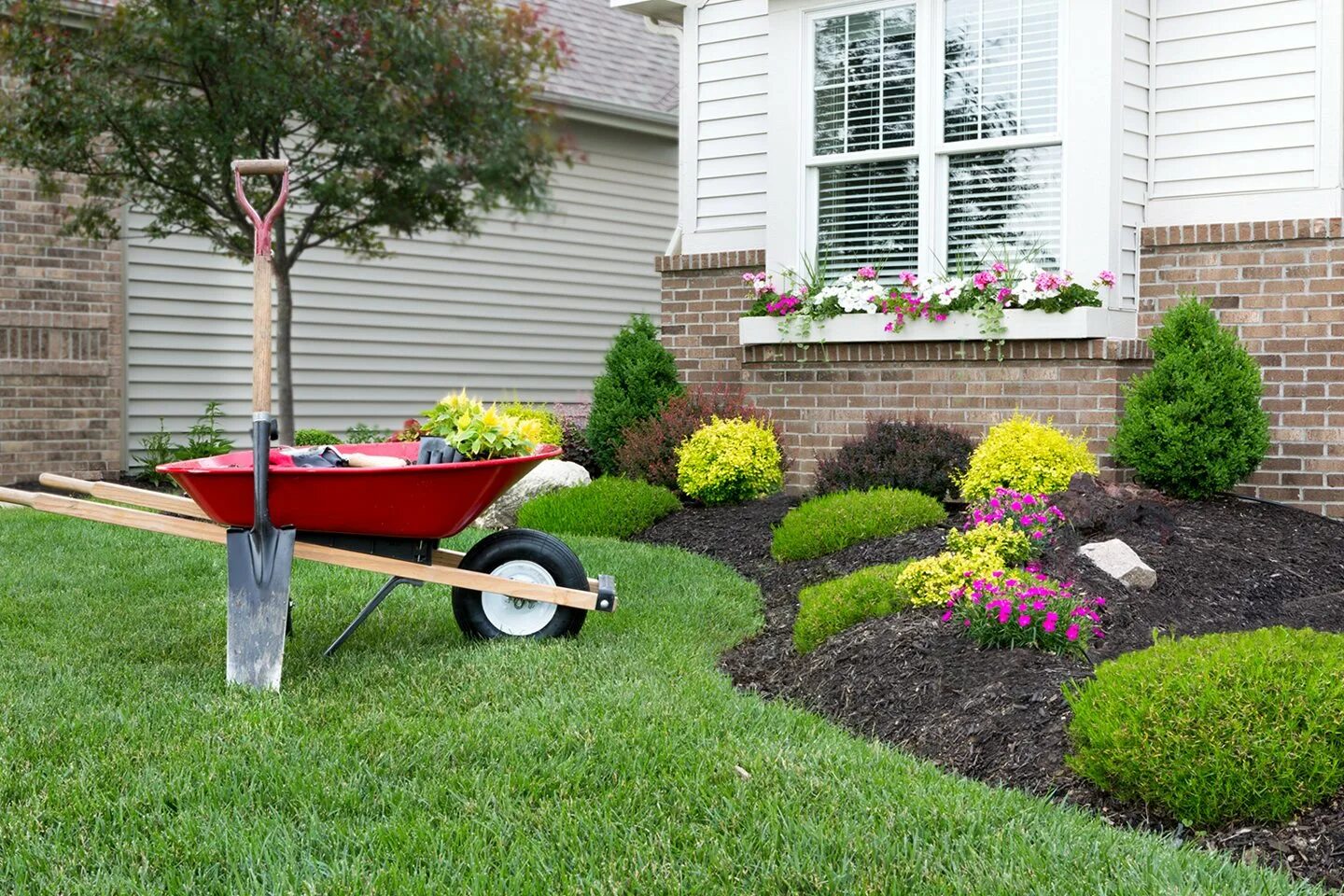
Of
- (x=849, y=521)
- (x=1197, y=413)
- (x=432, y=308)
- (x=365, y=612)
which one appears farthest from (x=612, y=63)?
(x=365, y=612)

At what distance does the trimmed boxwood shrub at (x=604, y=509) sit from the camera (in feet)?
26.0

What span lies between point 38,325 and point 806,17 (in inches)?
249

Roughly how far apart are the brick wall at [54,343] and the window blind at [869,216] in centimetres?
588

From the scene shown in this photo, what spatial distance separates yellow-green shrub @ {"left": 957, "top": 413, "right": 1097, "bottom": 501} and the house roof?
25.1 ft

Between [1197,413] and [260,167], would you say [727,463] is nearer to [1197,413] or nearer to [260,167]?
[1197,413]

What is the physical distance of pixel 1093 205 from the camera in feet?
26.5

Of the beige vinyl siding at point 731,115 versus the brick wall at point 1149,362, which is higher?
the beige vinyl siding at point 731,115

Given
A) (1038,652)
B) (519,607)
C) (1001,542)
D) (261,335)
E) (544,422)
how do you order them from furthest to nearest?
1. (544,422)
2. (1001,542)
3. (519,607)
4. (261,335)
5. (1038,652)

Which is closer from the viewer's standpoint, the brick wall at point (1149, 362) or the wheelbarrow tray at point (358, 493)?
the wheelbarrow tray at point (358, 493)

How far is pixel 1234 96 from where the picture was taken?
8039mm

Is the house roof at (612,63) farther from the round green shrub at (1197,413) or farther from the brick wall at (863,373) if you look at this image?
the round green shrub at (1197,413)

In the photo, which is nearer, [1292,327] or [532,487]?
[1292,327]

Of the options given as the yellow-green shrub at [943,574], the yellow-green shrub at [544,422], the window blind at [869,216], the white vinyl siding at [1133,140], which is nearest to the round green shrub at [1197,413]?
the white vinyl siding at [1133,140]

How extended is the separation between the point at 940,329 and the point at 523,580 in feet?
14.6
